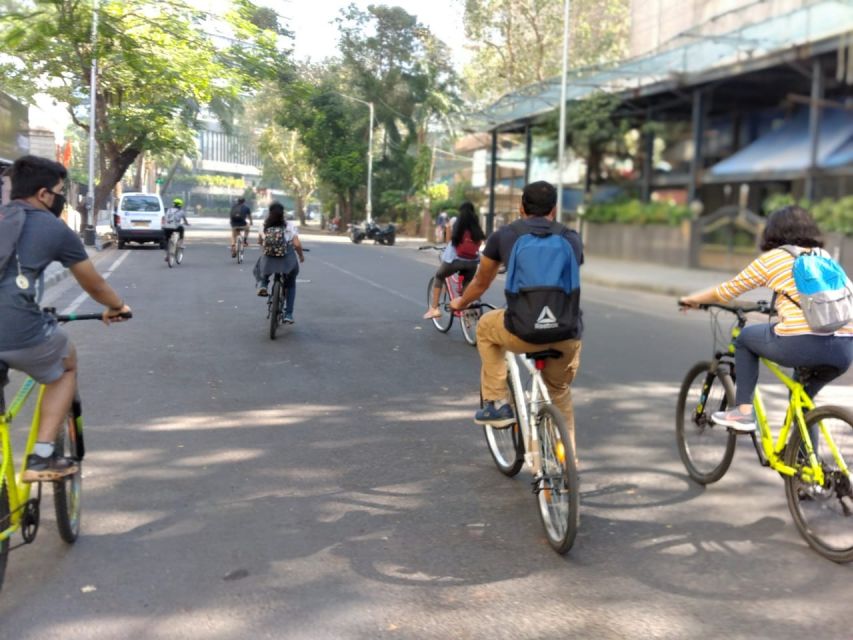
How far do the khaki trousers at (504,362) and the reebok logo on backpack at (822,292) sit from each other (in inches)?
42.4

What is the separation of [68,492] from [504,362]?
2280 mm

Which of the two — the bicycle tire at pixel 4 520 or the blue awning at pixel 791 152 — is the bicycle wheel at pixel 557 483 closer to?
the bicycle tire at pixel 4 520

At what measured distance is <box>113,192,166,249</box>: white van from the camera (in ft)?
95.6

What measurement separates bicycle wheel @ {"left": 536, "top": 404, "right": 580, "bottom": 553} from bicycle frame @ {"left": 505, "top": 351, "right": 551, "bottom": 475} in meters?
0.06

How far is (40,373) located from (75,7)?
9735mm

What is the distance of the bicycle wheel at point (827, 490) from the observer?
3998 mm

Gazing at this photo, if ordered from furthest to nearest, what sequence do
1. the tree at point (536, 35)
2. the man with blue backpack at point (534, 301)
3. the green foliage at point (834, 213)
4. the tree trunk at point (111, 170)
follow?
the tree at point (536, 35)
the tree trunk at point (111, 170)
the green foliage at point (834, 213)
the man with blue backpack at point (534, 301)

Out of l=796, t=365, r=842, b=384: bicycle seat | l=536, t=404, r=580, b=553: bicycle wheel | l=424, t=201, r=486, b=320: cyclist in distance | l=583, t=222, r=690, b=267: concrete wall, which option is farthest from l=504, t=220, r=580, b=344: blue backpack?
l=583, t=222, r=690, b=267: concrete wall

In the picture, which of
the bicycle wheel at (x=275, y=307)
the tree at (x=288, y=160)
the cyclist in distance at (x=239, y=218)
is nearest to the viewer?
the bicycle wheel at (x=275, y=307)

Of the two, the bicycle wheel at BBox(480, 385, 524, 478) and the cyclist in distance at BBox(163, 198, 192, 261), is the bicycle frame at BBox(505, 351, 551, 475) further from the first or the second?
the cyclist in distance at BBox(163, 198, 192, 261)

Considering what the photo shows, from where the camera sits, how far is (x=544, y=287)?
169 inches

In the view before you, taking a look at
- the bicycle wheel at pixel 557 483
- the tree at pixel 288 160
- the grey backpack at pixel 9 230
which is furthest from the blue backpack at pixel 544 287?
the tree at pixel 288 160

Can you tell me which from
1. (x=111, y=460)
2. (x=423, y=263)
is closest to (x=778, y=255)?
(x=111, y=460)

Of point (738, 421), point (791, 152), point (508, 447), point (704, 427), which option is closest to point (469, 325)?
point (508, 447)
